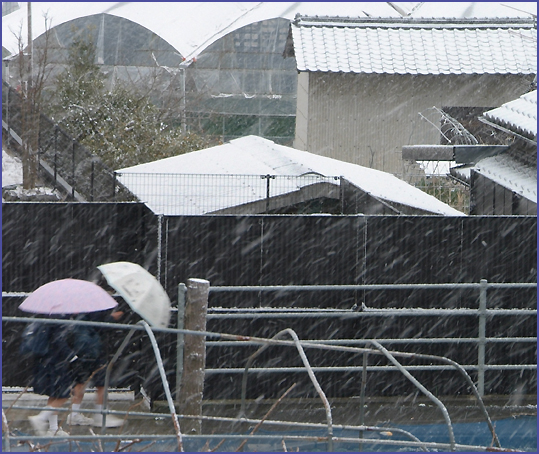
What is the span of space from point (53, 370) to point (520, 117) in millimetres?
6150

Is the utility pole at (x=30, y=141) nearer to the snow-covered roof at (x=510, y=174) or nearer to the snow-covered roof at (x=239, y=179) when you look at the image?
the snow-covered roof at (x=239, y=179)

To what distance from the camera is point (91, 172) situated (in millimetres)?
15875

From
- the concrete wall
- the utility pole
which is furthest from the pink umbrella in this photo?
the concrete wall

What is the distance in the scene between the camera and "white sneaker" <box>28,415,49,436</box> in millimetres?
6734

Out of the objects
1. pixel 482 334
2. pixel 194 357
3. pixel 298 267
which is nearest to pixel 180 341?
pixel 194 357

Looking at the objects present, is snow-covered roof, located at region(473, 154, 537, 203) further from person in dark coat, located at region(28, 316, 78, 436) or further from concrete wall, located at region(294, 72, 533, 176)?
concrete wall, located at region(294, 72, 533, 176)

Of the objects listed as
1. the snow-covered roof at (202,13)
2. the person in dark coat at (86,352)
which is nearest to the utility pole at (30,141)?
the snow-covered roof at (202,13)

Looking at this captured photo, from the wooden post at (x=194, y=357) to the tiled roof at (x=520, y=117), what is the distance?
424cm

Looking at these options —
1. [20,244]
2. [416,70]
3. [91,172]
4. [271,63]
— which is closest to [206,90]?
[271,63]

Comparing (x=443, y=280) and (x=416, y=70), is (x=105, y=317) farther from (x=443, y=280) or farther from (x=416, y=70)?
(x=416, y=70)

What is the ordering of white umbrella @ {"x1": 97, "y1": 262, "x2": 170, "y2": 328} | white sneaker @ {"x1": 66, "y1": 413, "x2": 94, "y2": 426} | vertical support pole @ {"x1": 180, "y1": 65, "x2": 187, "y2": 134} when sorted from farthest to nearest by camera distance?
vertical support pole @ {"x1": 180, "y1": 65, "x2": 187, "y2": 134}, white sneaker @ {"x1": 66, "y1": 413, "x2": 94, "y2": 426}, white umbrella @ {"x1": 97, "y1": 262, "x2": 170, "y2": 328}

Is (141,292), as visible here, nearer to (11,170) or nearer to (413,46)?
(11,170)

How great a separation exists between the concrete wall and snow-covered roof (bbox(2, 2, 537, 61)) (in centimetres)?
849

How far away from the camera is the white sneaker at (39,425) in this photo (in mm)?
6734
